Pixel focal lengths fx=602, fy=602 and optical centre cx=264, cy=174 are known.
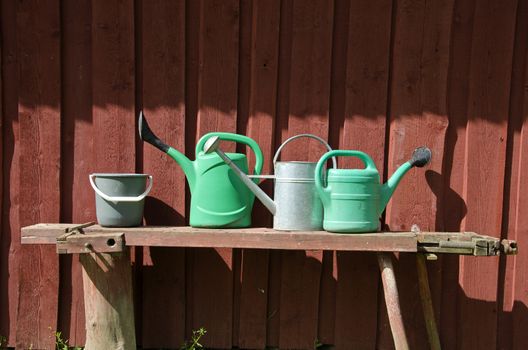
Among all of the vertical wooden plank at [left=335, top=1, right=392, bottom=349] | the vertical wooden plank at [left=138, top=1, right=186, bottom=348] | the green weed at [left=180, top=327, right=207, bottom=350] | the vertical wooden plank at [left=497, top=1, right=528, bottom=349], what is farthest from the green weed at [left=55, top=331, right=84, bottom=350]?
the vertical wooden plank at [left=497, top=1, right=528, bottom=349]

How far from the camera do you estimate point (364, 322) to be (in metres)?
2.86

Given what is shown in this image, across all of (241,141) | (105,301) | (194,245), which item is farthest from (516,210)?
(105,301)

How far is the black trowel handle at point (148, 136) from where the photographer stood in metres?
2.62

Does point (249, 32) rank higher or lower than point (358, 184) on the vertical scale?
higher

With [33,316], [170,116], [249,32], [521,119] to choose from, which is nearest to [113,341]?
[33,316]

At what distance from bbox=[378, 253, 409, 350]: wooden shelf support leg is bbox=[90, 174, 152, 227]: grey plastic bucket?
1.06 metres

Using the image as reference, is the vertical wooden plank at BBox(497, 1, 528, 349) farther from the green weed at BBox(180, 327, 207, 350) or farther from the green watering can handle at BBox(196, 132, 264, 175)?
the green weed at BBox(180, 327, 207, 350)

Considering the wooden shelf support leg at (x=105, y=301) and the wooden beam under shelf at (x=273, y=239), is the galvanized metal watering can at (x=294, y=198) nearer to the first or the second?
the wooden beam under shelf at (x=273, y=239)

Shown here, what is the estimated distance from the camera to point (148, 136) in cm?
263

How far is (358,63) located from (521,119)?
0.81m

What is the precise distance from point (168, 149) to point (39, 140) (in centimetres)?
66

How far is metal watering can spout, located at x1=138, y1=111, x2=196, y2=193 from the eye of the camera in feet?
8.61

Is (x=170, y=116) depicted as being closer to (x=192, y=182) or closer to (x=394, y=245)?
(x=192, y=182)

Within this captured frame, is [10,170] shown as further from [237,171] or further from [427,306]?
[427,306]
